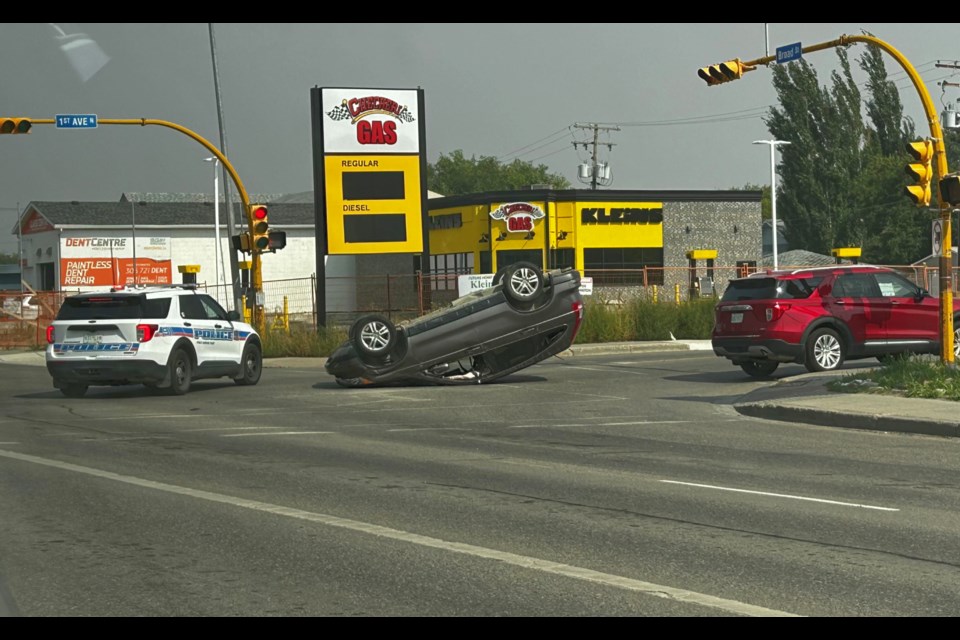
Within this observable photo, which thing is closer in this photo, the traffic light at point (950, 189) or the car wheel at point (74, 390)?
the traffic light at point (950, 189)

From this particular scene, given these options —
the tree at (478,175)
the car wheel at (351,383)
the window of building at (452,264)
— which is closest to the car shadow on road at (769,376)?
the car wheel at (351,383)

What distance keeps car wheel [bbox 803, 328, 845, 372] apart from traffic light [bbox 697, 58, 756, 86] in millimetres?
4654

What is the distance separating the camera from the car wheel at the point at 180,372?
68.8ft

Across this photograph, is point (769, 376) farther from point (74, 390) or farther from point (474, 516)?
point (474, 516)

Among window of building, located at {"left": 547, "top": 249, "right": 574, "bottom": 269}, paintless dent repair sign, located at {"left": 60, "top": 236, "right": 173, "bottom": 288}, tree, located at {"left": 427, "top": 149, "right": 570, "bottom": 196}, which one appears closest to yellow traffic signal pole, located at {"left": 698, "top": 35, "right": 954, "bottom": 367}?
window of building, located at {"left": 547, "top": 249, "right": 574, "bottom": 269}

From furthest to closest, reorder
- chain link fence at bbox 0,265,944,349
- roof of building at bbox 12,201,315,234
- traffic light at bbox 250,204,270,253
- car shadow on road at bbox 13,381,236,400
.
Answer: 1. roof of building at bbox 12,201,315,234
2. chain link fence at bbox 0,265,944,349
3. traffic light at bbox 250,204,270,253
4. car shadow on road at bbox 13,381,236,400

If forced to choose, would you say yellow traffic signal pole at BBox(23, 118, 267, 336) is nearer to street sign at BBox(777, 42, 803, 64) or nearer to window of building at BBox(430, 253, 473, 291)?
street sign at BBox(777, 42, 803, 64)

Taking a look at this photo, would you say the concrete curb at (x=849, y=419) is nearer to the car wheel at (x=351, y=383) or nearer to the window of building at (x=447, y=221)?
the car wheel at (x=351, y=383)

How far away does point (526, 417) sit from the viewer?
1714 cm

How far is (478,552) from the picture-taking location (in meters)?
7.86

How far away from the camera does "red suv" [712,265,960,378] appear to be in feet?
69.3

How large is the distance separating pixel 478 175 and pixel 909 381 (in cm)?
14330

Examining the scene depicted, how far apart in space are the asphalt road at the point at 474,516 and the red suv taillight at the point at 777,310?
4.08 m

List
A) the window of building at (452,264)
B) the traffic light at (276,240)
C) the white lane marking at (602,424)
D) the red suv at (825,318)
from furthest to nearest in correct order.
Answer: the window of building at (452,264) → the traffic light at (276,240) → the red suv at (825,318) → the white lane marking at (602,424)
